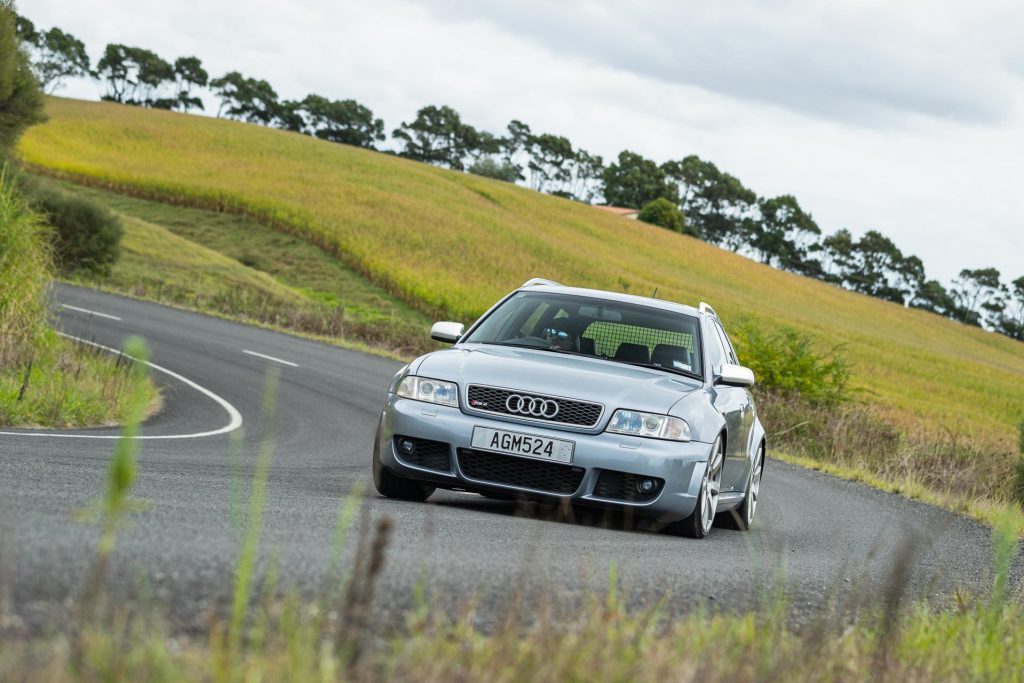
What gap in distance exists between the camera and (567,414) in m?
7.82

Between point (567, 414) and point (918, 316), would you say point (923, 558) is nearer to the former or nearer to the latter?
point (567, 414)

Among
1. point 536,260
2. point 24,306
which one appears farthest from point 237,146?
point 24,306

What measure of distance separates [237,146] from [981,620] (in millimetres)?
86820

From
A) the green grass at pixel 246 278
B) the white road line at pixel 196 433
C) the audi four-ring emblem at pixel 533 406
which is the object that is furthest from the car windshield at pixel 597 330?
the green grass at pixel 246 278

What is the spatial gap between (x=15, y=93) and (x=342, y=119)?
5320 inches

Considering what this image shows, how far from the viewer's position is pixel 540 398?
784 cm

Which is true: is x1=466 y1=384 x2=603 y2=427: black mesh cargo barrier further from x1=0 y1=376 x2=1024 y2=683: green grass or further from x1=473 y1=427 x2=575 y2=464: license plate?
x1=0 y1=376 x2=1024 y2=683: green grass

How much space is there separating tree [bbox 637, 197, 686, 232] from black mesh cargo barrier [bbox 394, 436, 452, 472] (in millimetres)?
138872

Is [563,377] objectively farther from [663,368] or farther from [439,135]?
[439,135]

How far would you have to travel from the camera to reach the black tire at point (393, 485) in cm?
825

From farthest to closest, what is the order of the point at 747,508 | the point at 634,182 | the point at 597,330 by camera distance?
the point at 634,182
the point at 747,508
the point at 597,330

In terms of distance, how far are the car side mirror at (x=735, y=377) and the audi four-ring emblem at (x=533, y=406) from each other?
1.77m

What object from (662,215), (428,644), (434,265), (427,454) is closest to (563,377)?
(427,454)

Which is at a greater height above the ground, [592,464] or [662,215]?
[662,215]
